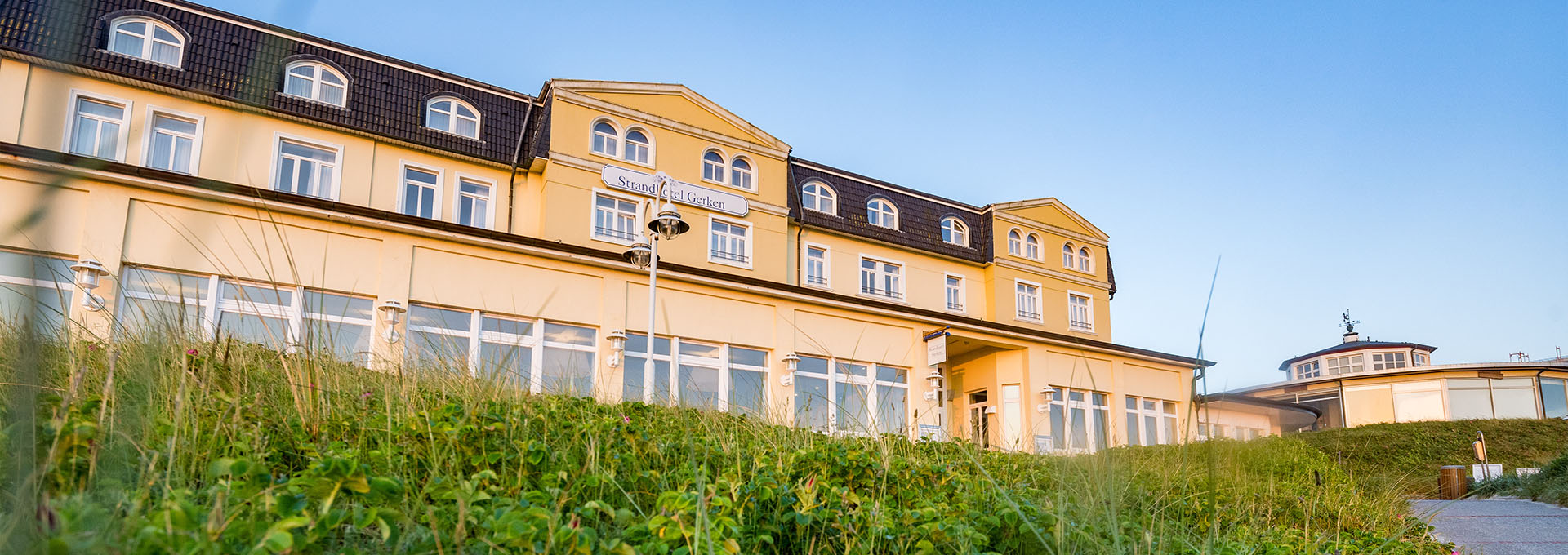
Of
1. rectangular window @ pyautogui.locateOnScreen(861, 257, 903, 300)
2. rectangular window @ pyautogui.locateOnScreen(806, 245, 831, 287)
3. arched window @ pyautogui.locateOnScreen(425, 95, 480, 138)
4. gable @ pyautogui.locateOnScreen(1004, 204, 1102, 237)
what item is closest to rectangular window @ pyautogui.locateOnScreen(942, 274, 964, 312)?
rectangular window @ pyautogui.locateOnScreen(861, 257, 903, 300)

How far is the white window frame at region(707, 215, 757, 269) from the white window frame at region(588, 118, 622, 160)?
8.92 feet

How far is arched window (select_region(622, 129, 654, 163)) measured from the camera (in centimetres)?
2059

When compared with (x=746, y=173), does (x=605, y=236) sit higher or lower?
lower

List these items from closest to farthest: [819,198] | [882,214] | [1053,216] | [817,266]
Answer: [817,266] < [819,198] < [882,214] < [1053,216]

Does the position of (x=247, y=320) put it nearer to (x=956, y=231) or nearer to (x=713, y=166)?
(x=713, y=166)

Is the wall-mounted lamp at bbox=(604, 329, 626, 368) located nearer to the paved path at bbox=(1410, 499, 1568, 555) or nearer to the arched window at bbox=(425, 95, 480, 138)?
the arched window at bbox=(425, 95, 480, 138)

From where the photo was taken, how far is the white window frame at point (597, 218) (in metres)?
19.4

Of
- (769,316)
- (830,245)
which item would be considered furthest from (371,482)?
(830,245)

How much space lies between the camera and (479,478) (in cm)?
297

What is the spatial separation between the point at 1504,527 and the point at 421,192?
18.6m

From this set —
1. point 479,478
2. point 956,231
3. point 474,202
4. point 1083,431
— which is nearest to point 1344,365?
point 956,231

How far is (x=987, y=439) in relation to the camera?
27.5ft

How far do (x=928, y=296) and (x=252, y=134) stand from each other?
25.2 m

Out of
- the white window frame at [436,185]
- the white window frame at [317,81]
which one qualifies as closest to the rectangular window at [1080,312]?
the white window frame at [436,185]
